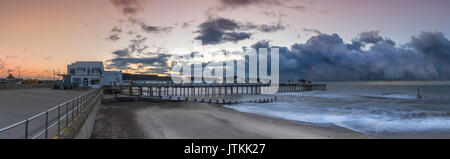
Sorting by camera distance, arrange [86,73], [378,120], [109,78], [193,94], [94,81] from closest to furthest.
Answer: [378,120] < [94,81] < [86,73] < [109,78] < [193,94]

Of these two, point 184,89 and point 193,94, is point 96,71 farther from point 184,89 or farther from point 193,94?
point 193,94

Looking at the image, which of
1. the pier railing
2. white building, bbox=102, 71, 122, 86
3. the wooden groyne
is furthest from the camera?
white building, bbox=102, 71, 122, 86

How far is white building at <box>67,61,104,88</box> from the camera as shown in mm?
62312

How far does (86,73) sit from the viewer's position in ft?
206

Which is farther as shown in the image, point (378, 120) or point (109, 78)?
point (109, 78)

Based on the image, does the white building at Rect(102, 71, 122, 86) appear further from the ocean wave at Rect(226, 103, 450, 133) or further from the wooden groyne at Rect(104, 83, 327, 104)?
the ocean wave at Rect(226, 103, 450, 133)

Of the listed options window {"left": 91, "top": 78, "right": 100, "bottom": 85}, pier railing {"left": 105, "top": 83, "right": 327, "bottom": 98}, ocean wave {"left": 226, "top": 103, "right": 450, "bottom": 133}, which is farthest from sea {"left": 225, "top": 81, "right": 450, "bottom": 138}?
A: window {"left": 91, "top": 78, "right": 100, "bottom": 85}

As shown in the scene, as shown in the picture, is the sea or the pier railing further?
the pier railing

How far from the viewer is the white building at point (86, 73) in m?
62.3

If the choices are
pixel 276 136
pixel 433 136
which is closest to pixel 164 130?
pixel 276 136

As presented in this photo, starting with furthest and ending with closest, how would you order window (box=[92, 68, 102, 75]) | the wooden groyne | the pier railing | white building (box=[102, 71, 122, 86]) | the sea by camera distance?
1. white building (box=[102, 71, 122, 86])
2. window (box=[92, 68, 102, 75])
3. the pier railing
4. the wooden groyne
5. the sea

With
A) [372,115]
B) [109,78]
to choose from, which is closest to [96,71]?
[109,78]
